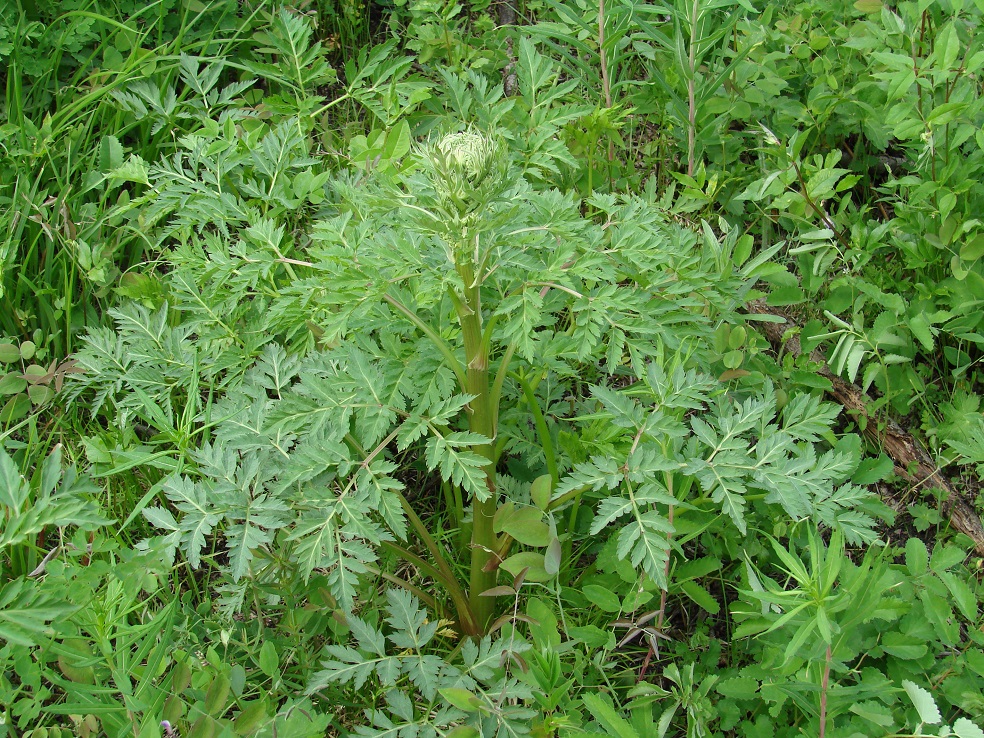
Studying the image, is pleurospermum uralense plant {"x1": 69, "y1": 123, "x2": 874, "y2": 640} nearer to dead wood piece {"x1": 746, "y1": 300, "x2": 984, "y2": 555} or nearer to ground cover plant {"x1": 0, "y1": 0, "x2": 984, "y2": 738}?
ground cover plant {"x1": 0, "y1": 0, "x2": 984, "y2": 738}

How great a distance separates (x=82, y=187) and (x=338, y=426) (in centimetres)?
192

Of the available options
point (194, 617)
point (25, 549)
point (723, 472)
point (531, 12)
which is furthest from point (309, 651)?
point (531, 12)

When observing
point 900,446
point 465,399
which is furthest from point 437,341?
point 900,446

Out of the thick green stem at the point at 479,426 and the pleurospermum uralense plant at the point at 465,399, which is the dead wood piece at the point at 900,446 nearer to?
the pleurospermum uralense plant at the point at 465,399

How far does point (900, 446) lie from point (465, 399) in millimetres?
1567

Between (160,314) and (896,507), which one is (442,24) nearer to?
(160,314)

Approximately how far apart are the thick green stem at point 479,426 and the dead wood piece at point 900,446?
98 centimetres

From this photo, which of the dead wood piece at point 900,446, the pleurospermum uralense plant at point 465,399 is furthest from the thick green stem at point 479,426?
the dead wood piece at point 900,446

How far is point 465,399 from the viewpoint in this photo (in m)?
1.81

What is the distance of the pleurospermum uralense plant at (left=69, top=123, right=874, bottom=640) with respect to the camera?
1742mm

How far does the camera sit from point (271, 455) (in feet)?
6.49

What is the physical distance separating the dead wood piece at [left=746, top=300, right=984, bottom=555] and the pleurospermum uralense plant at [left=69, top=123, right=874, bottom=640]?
48 cm

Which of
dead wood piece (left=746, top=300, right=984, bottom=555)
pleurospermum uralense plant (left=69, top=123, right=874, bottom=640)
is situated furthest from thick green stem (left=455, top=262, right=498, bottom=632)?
dead wood piece (left=746, top=300, right=984, bottom=555)

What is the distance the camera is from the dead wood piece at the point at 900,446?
8.00 feet
